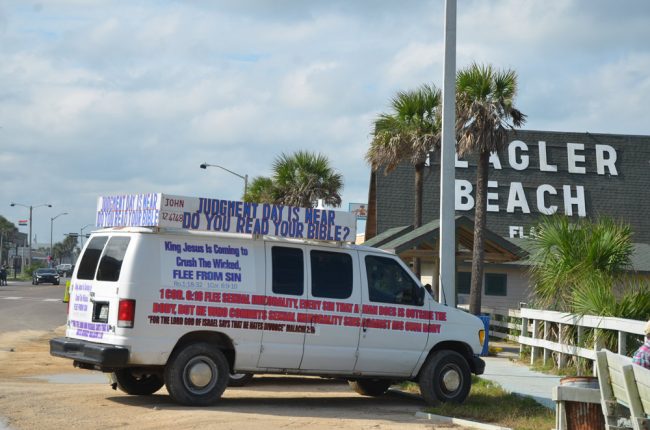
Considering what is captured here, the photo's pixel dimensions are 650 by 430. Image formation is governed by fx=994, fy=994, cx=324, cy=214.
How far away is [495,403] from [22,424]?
6.05m

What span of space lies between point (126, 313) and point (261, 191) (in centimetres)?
3495

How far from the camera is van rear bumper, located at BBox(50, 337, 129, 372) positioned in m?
11.2

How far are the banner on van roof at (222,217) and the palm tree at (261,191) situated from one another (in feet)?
101


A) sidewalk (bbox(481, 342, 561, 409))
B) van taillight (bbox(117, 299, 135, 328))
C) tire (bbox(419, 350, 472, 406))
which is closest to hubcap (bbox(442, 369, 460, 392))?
tire (bbox(419, 350, 472, 406))

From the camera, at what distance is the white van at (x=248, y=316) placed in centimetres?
1160

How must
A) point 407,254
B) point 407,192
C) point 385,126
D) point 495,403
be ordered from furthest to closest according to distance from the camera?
point 407,192 → point 385,126 → point 407,254 → point 495,403

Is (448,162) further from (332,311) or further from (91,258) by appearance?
(91,258)

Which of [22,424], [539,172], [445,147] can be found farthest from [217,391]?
[539,172]

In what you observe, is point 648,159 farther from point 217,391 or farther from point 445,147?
point 217,391

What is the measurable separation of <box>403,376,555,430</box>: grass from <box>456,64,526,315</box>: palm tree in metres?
11.4

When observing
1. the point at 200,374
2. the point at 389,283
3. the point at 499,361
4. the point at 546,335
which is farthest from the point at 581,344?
the point at 200,374

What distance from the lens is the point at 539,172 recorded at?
39.9 meters

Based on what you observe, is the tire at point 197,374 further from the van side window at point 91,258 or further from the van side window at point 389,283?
the van side window at point 389,283

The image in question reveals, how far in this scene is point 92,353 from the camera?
37.6 feet
